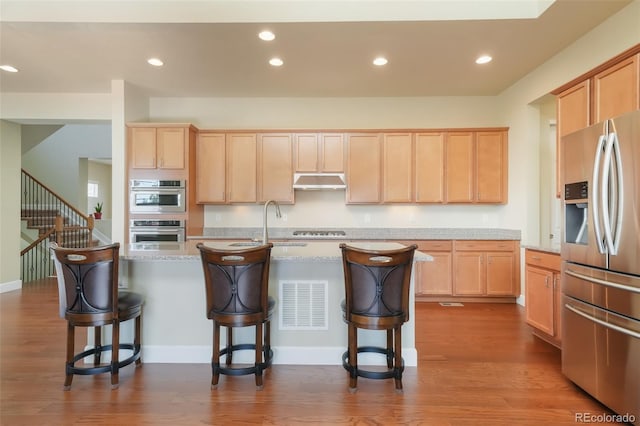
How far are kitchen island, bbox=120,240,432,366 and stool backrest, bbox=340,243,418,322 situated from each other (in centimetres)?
52

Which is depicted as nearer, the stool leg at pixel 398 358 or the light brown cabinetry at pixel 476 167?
the stool leg at pixel 398 358

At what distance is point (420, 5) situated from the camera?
3.01 m

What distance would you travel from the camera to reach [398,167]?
4.98 metres

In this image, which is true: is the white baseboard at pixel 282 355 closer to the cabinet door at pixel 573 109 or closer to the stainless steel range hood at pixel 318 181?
the cabinet door at pixel 573 109

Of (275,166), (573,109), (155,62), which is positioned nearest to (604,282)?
(573,109)

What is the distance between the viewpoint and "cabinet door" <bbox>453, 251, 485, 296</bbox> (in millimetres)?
4660

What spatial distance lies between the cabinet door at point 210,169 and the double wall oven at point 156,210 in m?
0.38

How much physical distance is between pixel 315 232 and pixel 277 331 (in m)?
2.36

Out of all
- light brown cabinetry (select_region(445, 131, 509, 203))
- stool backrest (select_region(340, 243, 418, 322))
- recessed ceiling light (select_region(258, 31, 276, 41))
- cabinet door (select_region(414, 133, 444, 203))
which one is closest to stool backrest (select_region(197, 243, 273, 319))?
stool backrest (select_region(340, 243, 418, 322))

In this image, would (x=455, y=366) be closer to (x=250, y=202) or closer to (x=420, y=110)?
(x=250, y=202)

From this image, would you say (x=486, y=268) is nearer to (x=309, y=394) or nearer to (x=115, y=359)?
(x=309, y=394)

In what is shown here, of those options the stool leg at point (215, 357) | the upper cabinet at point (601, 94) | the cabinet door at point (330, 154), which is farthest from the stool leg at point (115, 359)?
the upper cabinet at point (601, 94)

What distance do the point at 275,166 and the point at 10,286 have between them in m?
4.68

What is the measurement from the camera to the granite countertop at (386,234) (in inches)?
186
